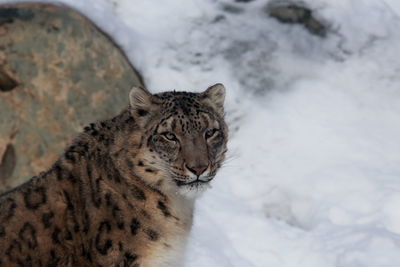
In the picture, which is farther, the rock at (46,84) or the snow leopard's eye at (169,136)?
the rock at (46,84)

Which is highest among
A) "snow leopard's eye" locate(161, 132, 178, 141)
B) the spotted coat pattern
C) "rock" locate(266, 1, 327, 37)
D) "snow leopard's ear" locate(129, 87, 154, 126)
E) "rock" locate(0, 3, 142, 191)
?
"snow leopard's ear" locate(129, 87, 154, 126)

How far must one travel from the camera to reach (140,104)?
6082 mm

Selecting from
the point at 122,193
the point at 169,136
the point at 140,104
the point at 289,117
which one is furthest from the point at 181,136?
the point at 289,117

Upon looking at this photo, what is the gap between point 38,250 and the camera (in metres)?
5.81

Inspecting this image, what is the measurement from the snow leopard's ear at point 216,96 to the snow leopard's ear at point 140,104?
47cm

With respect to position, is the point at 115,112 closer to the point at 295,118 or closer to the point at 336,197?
the point at 295,118

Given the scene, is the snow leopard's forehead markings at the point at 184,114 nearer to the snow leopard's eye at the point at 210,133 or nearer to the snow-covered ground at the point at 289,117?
the snow leopard's eye at the point at 210,133

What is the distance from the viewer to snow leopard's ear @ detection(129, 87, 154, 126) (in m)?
6.06

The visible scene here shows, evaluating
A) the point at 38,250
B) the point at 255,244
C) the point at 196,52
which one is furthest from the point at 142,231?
the point at 196,52

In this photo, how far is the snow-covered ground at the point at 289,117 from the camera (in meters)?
8.58

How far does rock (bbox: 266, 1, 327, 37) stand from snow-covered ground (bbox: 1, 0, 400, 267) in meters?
0.11

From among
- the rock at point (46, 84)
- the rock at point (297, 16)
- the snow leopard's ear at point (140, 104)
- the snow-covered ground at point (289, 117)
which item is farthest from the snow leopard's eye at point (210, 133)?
the rock at point (297, 16)

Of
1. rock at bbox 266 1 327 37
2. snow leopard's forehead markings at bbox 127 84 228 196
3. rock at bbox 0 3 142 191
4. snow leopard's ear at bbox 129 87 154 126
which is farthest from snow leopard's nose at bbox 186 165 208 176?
rock at bbox 266 1 327 37

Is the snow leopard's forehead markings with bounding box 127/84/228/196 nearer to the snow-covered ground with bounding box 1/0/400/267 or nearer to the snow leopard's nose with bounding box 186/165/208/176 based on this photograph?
the snow leopard's nose with bounding box 186/165/208/176
